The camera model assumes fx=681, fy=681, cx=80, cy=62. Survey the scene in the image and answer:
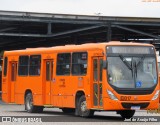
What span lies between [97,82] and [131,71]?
1263 millimetres

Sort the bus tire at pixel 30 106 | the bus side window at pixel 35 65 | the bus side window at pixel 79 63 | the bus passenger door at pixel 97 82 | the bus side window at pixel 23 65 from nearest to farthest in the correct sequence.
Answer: the bus passenger door at pixel 97 82
the bus side window at pixel 79 63
the bus side window at pixel 35 65
the bus tire at pixel 30 106
the bus side window at pixel 23 65

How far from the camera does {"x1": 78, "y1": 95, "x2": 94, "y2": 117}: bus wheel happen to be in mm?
23328

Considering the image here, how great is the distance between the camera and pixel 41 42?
69375 mm

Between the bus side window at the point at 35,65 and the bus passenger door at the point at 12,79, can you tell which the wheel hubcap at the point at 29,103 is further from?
the bus passenger door at the point at 12,79

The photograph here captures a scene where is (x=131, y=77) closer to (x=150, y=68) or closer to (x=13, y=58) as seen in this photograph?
(x=150, y=68)

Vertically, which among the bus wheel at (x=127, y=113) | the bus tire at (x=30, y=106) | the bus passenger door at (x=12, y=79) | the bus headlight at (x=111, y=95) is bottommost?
the bus wheel at (x=127, y=113)

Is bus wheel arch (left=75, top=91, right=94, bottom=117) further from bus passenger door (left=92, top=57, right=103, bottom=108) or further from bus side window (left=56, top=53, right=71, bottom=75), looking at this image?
bus side window (left=56, top=53, right=71, bottom=75)

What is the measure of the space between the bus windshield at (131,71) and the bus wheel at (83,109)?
5.53 ft

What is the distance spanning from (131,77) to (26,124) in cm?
426

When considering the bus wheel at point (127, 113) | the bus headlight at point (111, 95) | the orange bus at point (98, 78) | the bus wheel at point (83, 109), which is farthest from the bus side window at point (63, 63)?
the bus headlight at point (111, 95)

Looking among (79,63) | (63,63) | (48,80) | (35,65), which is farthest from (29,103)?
(79,63)

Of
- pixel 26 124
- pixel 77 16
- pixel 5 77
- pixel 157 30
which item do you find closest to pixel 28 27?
pixel 77 16

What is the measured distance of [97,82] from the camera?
2284 cm

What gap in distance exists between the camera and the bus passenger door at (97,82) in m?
→ 22.7
